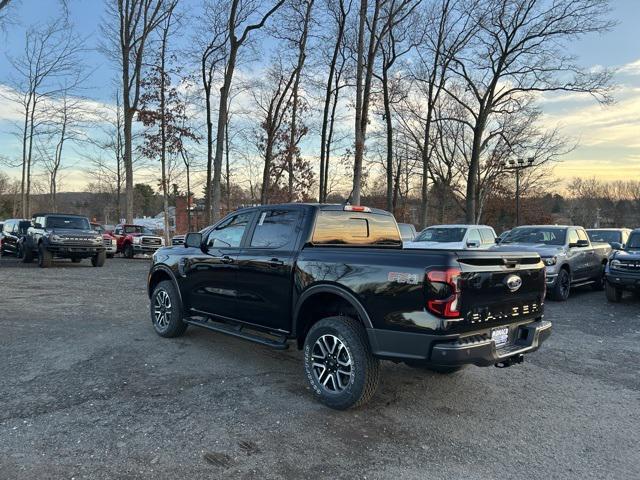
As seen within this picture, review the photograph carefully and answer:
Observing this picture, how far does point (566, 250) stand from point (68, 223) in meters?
16.5

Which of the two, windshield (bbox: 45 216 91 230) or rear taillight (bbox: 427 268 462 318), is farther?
windshield (bbox: 45 216 91 230)

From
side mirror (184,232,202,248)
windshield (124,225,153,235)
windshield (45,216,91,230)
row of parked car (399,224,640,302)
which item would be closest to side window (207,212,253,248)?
side mirror (184,232,202,248)

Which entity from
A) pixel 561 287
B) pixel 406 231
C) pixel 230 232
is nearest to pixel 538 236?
pixel 561 287

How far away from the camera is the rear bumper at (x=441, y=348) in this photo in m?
3.58

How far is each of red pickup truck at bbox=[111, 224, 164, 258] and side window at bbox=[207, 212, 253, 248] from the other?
61.9 ft

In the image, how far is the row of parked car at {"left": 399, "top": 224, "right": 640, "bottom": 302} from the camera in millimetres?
10072

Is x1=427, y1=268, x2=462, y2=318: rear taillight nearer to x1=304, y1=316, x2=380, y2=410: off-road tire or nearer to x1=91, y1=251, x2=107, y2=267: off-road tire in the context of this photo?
x1=304, y1=316, x2=380, y2=410: off-road tire

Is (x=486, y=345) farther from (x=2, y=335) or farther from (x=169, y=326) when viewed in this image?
(x=2, y=335)

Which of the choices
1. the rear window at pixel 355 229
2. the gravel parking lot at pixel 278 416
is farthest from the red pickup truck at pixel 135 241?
the rear window at pixel 355 229

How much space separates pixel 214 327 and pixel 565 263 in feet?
28.5

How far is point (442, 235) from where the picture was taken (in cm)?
1342

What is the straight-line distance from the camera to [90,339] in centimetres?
650

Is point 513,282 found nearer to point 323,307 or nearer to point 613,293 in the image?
point 323,307

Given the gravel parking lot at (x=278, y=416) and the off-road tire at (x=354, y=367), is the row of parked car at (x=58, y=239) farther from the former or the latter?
the off-road tire at (x=354, y=367)
